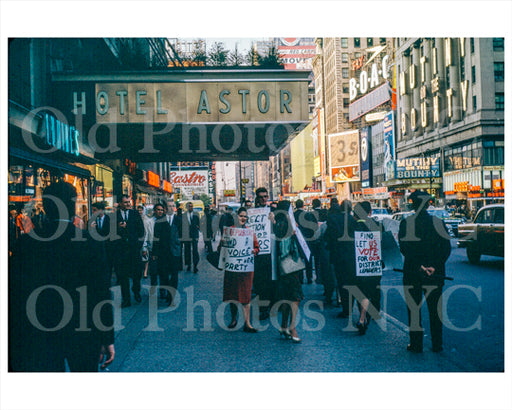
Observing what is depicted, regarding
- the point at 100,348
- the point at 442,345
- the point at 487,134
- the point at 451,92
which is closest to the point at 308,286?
the point at 442,345

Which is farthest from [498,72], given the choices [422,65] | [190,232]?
[190,232]

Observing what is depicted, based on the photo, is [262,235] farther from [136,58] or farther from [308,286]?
[136,58]

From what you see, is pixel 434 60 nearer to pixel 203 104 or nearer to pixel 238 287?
pixel 203 104

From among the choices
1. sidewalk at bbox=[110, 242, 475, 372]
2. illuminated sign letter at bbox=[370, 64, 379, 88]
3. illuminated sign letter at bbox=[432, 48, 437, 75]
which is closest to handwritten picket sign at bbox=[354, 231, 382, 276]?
sidewalk at bbox=[110, 242, 475, 372]

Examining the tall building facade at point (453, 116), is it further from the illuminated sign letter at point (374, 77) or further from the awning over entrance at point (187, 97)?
the awning over entrance at point (187, 97)

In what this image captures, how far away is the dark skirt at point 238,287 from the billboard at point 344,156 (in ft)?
315

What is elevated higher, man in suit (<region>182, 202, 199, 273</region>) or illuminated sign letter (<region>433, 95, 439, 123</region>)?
illuminated sign letter (<region>433, 95, 439, 123</region>)

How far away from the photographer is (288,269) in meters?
6.64

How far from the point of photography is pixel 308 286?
461 inches

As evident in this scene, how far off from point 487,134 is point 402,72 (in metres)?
23.3

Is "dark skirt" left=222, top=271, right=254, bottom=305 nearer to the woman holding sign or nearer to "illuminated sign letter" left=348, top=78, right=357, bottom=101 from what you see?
the woman holding sign

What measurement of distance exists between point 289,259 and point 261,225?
3.07 ft

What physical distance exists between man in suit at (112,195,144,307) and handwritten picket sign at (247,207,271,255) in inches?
125

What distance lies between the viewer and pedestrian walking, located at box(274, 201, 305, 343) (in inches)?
261
